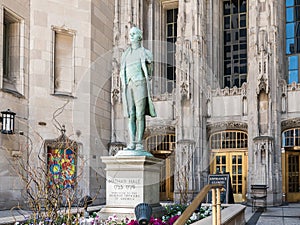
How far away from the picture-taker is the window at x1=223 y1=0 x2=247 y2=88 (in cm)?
2198

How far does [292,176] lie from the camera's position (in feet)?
70.0

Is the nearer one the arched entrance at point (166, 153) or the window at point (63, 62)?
the window at point (63, 62)

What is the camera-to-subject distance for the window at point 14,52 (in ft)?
55.5

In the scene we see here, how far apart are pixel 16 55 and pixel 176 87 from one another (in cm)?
694

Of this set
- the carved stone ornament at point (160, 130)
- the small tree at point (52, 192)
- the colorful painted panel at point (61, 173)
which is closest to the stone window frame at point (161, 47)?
the carved stone ornament at point (160, 130)

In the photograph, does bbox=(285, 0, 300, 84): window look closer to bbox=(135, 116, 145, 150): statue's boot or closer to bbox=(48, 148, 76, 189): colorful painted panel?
bbox=(48, 148, 76, 189): colorful painted panel

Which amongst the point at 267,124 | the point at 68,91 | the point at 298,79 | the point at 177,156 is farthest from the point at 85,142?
the point at 298,79

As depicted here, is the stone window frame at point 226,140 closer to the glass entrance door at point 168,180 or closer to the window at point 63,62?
the glass entrance door at point 168,180

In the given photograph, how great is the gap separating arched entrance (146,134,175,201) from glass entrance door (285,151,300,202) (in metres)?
5.37

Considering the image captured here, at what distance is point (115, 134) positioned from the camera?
21078 mm

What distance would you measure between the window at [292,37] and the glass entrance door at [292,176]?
11.7 feet

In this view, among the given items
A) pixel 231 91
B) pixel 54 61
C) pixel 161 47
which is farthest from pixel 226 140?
pixel 54 61

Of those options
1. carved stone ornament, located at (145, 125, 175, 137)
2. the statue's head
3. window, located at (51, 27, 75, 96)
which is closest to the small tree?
the statue's head

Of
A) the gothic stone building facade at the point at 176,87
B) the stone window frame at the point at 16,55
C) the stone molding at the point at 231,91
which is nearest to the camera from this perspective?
the stone window frame at the point at 16,55
